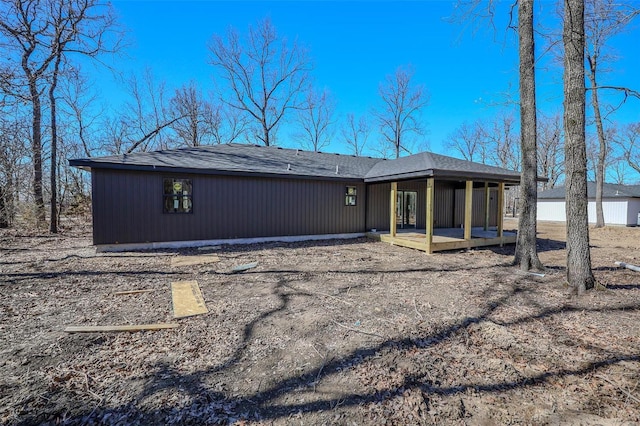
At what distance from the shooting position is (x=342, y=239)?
35.4 feet

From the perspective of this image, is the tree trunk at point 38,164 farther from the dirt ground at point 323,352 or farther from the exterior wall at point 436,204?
the exterior wall at point 436,204

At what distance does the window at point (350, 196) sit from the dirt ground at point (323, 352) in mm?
5828

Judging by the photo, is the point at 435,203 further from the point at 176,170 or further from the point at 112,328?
the point at 112,328

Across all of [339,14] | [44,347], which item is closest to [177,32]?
[339,14]

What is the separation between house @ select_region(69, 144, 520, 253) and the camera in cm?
790

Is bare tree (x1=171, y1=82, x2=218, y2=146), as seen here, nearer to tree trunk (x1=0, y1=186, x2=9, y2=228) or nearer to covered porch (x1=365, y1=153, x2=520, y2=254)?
tree trunk (x1=0, y1=186, x2=9, y2=228)

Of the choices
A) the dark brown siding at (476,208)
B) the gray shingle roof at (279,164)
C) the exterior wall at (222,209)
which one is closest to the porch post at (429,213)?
the gray shingle roof at (279,164)

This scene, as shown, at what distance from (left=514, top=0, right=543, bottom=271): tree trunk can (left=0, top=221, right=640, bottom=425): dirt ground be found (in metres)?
0.88

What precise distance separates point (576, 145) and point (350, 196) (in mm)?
7211

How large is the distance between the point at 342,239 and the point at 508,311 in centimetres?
714

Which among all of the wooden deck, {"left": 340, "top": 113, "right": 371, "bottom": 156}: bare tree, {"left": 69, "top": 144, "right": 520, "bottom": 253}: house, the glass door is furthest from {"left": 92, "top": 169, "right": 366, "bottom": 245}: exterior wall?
{"left": 340, "top": 113, "right": 371, "bottom": 156}: bare tree

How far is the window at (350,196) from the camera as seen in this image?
11.1 metres

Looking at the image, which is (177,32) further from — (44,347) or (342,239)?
(44,347)

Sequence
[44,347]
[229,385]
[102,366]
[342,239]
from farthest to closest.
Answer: [342,239], [44,347], [102,366], [229,385]
